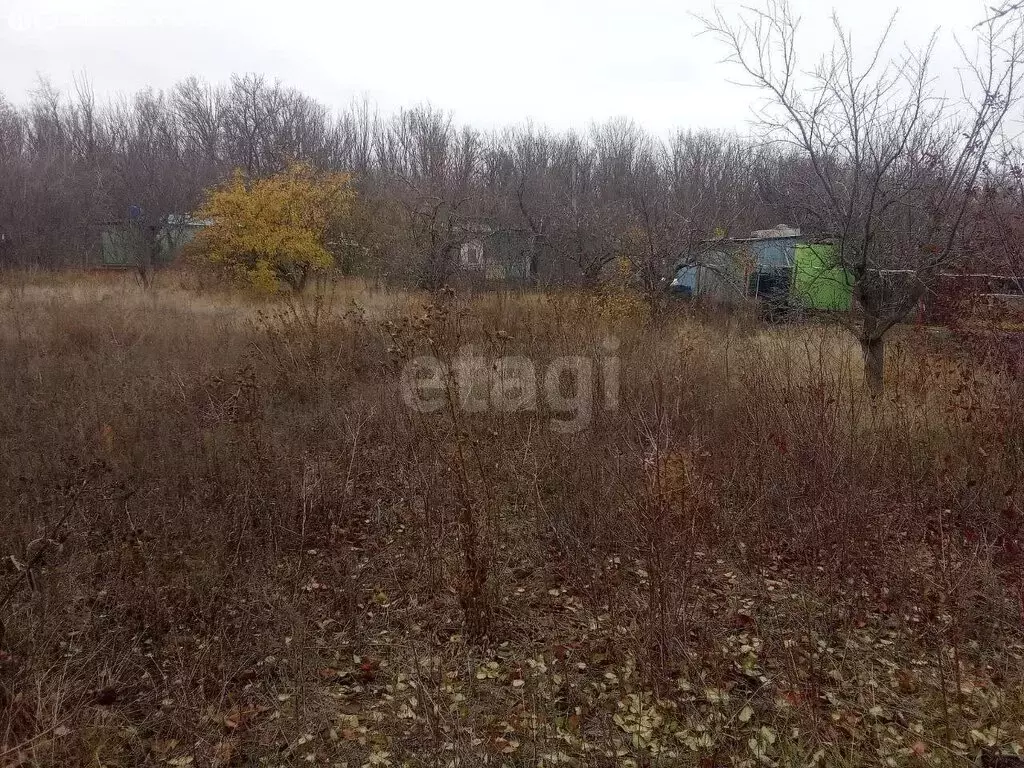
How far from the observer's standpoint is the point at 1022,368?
480cm

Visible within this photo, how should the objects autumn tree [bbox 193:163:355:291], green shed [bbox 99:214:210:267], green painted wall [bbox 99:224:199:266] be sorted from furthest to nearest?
green painted wall [bbox 99:224:199:266] < green shed [bbox 99:214:210:267] < autumn tree [bbox 193:163:355:291]

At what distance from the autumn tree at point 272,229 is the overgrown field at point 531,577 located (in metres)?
11.8

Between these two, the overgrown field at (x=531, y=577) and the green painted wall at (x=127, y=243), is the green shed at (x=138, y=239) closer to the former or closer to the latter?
the green painted wall at (x=127, y=243)

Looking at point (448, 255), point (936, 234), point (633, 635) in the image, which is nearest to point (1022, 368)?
point (936, 234)

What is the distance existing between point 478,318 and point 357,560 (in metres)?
4.82

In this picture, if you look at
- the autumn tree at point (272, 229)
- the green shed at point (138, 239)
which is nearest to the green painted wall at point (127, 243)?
the green shed at point (138, 239)

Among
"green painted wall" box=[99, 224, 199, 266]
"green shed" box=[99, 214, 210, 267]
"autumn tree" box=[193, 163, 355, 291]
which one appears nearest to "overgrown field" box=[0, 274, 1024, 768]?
"autumn tree" box=[193, 163, 355, 291]

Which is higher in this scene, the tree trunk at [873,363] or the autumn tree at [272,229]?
the autumn tree at [272,229]

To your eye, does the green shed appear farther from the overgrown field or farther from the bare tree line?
the overgrown field

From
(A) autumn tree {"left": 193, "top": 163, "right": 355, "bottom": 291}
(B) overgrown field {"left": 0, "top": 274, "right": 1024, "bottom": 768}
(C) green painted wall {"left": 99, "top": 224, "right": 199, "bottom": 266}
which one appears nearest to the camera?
(B) overgrown field {"left": 0, "top": 274, "right": 1024, "bottom": 768}

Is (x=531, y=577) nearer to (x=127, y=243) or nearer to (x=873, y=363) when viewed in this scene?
(x=873, y=363)

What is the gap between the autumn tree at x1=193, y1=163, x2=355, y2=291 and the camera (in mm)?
17453

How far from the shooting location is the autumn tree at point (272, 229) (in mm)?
17453

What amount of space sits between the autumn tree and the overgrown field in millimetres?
11812
